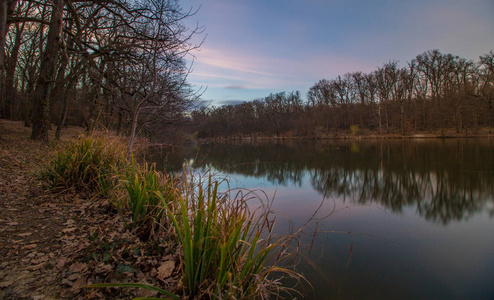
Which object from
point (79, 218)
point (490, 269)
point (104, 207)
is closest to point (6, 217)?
point (79, 218)

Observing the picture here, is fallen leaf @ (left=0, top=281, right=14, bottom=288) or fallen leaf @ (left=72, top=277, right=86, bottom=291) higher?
fallen leaf @ (left=0, top=281, right=14, bottom=288)

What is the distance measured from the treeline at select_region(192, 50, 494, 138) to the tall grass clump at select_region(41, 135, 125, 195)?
65.7 feet

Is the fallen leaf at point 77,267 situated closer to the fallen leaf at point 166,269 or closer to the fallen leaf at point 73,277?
the fallen leaf at point 73,277

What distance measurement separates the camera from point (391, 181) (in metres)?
10.3

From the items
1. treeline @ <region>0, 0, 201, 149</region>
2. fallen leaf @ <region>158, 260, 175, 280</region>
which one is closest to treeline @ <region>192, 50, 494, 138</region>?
treeline @ <region>0, 0, 201, 149</region>

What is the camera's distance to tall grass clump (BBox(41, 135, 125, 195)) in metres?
4.18

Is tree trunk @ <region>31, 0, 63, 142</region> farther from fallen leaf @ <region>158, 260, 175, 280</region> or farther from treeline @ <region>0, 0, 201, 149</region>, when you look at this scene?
fallen leaf @ <region>158, 260, 175, 280</region>

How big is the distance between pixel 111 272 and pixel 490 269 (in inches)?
207

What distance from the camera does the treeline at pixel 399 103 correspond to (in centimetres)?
3519

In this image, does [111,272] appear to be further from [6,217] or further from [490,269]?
[490,269]

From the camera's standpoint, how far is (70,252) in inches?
93.9

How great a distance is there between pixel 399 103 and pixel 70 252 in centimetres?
5207

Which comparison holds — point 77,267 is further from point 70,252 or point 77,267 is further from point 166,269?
point 166,269

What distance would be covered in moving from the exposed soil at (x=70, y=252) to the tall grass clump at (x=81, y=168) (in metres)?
0.39
